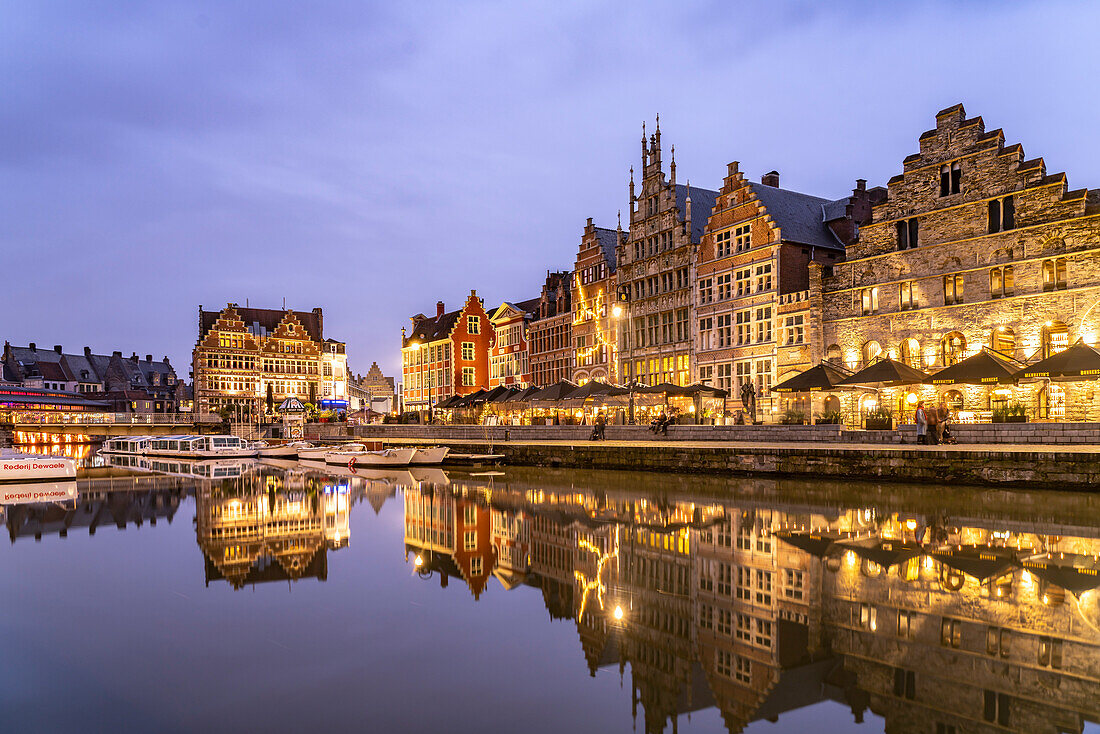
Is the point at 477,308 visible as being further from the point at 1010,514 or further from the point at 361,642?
the point at 361,642

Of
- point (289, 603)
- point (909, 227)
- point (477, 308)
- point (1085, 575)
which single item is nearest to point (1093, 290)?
point (909, 227)

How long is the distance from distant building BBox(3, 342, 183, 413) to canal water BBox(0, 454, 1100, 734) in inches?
3514

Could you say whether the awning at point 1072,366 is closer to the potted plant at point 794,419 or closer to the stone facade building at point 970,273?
the stone facade building at point 970,273

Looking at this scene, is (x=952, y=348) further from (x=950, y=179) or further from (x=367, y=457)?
(x=367, y=457)

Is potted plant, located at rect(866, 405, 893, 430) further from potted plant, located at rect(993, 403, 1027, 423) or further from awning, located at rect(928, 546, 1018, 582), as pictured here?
awning, located at rect(928, 546, 1018, 582)

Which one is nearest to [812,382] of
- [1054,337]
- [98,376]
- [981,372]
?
[981,372]

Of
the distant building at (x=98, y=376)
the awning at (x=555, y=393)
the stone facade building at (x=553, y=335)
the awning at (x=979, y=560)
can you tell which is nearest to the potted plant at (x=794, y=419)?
the awning at (x=555, y=393)

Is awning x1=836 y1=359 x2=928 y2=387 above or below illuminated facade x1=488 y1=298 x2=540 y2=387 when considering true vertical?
below

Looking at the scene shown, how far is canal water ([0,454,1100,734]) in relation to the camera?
20.9 ft

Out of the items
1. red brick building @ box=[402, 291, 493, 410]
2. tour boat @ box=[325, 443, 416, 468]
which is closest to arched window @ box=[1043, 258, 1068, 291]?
tour boat @ box=[325, 443, 416, 468]

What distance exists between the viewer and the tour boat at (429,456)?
36344mm

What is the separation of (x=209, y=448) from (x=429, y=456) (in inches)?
705

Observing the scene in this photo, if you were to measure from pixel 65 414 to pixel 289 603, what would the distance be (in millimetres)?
68051

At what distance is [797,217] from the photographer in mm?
39281
